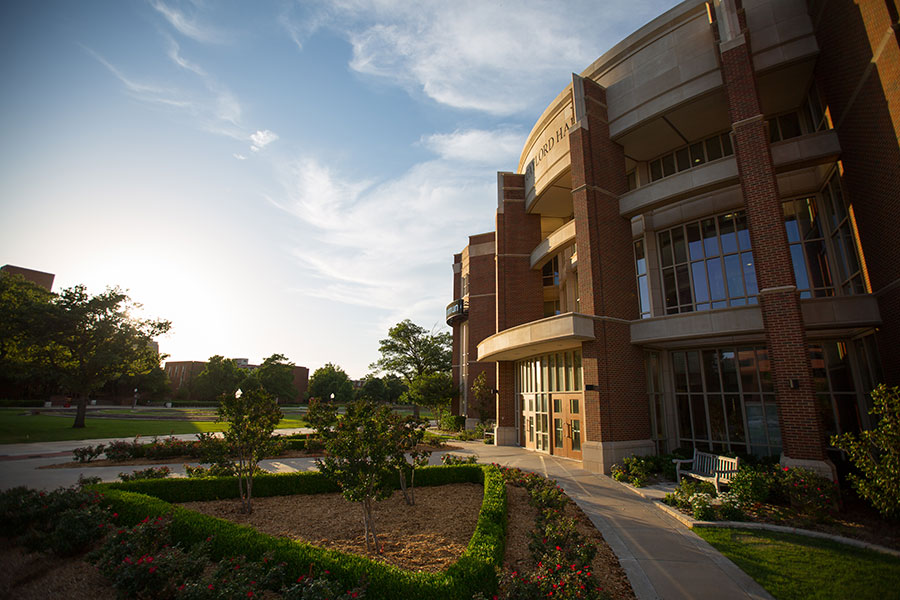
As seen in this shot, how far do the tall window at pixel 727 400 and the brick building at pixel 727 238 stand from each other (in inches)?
2.1

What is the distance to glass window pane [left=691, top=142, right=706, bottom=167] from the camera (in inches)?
667

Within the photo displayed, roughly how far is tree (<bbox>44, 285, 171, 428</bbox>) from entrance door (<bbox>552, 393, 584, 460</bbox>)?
26519 mm

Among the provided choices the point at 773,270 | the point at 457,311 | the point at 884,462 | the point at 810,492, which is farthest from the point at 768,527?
the point at 457,311

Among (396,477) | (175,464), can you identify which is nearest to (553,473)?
(396,477)

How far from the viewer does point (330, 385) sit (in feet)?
251

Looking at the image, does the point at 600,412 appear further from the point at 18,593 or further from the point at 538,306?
the point at 18,593

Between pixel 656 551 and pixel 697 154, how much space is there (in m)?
16.5

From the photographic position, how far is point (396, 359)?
155 feet

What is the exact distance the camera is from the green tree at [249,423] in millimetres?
9523

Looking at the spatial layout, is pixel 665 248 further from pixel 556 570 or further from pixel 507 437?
pixel 556 570

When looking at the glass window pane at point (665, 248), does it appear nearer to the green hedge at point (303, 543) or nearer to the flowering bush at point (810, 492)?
the flowering bush at point (810, 492)

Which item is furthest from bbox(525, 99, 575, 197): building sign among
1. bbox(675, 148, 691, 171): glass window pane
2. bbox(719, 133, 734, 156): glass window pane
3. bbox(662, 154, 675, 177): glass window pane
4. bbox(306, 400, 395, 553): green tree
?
bbox(306, 400, 395, 553): green tree

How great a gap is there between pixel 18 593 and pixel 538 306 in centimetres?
2164

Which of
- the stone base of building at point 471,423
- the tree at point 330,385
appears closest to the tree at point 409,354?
the stone base of building at point 471,423
